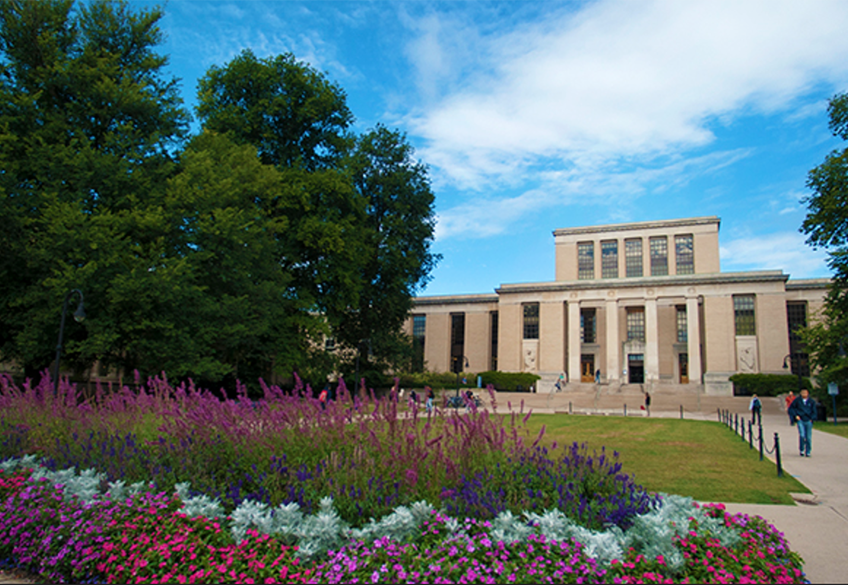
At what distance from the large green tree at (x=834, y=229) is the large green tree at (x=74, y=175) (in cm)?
2778

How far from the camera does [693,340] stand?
54125 millimetres

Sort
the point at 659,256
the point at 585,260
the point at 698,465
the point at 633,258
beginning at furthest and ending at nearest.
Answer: the point at 585,260 < the point at 633,258 < the point at 659,256 < the point at 698,465

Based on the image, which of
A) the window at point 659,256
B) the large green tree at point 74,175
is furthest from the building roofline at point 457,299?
the large green tree at point 74,175

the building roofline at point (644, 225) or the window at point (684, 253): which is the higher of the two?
the building roofline at point (644, 225)

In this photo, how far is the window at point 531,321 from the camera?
2472 inches

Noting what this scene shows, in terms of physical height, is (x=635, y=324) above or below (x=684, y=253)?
below

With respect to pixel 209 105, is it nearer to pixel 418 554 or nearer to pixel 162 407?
pixel 162 407

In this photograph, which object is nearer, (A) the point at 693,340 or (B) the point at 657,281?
(A) the point at 693,340

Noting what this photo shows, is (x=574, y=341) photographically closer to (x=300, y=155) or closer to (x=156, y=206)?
(x=300, y=155)

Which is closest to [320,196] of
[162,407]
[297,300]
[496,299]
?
[297,300]

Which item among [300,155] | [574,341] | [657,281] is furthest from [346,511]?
[657,281]

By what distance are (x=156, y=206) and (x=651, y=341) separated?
48681 millimetres

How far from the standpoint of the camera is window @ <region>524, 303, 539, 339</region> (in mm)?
62781

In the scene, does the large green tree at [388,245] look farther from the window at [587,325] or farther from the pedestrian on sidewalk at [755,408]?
the window at [587,325]
